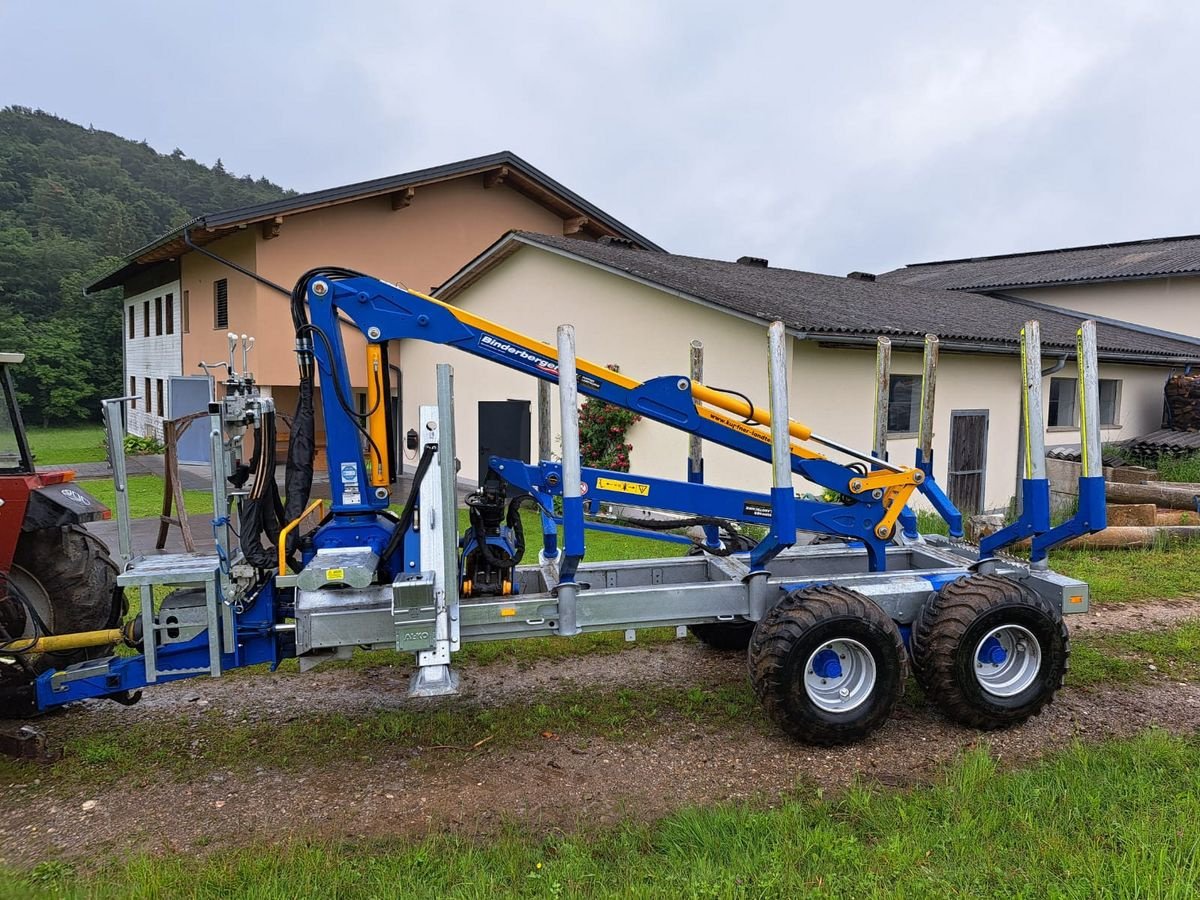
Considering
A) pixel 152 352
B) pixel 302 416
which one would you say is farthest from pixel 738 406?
pixel 152 352

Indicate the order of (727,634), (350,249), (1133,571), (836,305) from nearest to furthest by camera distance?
1. (727,634)
2. (1133,571)
3. (836,305)
4. (350,249)

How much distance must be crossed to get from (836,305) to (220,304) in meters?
15.1

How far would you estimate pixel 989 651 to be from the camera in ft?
16.0

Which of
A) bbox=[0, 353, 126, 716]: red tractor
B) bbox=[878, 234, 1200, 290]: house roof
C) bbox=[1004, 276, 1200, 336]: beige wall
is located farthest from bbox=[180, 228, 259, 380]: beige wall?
bbox=[1004, 276, 1200, 336]: beige wall

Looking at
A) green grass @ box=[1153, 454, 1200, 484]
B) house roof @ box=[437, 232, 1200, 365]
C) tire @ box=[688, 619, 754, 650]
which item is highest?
house roof @ box=[437, 232, 1200, 365]

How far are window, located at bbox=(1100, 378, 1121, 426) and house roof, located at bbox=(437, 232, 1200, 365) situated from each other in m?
0.83

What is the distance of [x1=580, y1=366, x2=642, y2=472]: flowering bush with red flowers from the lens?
13.4 m

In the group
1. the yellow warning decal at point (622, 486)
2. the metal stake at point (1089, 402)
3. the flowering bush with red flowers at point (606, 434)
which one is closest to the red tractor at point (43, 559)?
the yellow warning decal at point (622, 486)

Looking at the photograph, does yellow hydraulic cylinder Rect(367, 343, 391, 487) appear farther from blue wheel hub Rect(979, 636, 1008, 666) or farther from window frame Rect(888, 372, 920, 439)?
window frame Rect(888, 372, 920, 439)

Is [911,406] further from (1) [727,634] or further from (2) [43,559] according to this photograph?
(2) [43,559]

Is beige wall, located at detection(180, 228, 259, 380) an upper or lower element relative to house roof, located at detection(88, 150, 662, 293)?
lower

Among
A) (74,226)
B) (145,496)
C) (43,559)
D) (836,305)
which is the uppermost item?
(74,226)

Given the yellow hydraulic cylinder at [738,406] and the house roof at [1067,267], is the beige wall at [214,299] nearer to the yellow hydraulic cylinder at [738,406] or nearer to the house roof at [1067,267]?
the yellow hydraulic cylinder at [738,406]

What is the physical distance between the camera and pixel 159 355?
2620cm
